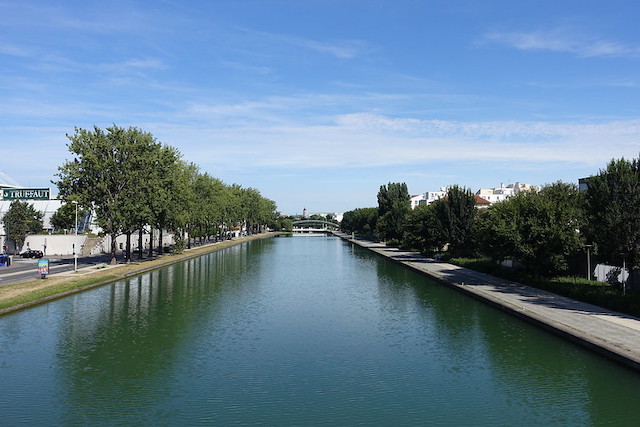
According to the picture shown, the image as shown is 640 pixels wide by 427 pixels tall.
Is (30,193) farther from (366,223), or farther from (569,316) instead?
(366,223)

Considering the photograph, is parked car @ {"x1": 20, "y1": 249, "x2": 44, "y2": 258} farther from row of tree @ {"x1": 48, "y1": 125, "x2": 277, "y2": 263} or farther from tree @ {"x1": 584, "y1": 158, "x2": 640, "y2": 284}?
tree @ {"x1": 584, "y1": 158, "x2": 640, "y2": 284}

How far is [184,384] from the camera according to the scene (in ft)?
64.0

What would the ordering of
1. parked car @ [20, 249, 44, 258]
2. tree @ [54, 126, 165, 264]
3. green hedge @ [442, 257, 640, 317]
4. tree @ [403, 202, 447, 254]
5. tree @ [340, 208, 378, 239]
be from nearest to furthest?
green hedge @ [442, 257, 640, 317]
tree @ [54, 126, 165, 264]
tree @ [403, 202, 447, 254]
parked car @ [20, 249, 44, 258]
tree @ [340, 208, 378, 239]

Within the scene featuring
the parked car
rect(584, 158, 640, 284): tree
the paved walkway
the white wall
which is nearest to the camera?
the paved walkway

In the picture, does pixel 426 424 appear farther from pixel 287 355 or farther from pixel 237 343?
pixel 237 343

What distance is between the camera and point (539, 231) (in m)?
38.8

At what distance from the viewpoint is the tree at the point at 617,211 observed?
2991cm

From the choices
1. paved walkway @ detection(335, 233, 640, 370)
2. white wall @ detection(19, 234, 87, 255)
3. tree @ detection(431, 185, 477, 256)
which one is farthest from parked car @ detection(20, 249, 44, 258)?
paved walkway @ detection(335, 233, 640, 370)

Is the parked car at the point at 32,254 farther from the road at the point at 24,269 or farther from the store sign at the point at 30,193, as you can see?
the store sign at the point at 30,193

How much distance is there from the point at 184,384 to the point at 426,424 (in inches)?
366

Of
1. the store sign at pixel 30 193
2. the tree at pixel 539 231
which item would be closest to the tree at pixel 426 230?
the tree at pixel 539 231

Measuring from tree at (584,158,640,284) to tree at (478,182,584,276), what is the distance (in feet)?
18.6

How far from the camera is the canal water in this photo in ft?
55.2

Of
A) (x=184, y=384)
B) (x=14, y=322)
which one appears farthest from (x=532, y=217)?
(x=14, y=322)
